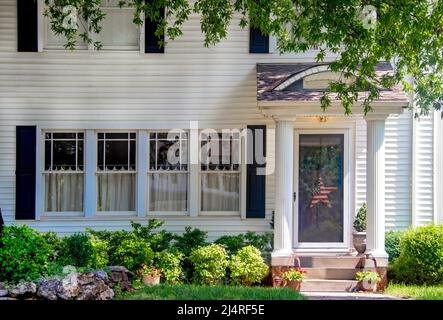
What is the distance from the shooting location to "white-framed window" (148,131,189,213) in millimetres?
14547

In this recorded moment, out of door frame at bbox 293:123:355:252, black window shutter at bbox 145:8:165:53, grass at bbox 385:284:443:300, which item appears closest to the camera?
grass at bbox 385:284:443:300

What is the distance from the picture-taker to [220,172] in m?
14.5

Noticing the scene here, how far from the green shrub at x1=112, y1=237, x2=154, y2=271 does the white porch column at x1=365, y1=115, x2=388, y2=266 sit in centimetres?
410

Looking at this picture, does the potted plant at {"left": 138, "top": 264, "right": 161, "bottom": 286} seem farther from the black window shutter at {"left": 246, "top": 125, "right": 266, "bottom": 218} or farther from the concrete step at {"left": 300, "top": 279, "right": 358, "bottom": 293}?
the concrete step at {"left": 300, "top": 279, "right": 358, "bottom": 293}

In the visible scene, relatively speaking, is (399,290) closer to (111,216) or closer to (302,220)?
(302,220)

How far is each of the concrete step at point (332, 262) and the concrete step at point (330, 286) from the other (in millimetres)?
493

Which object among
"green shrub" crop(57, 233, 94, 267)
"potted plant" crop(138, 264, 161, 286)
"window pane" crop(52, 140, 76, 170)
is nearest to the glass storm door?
"potted plant" crop(138, 264, 161, 286)

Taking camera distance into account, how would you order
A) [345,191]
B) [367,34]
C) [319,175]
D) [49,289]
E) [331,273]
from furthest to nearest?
[319,175]
[345,191]
[331,273]
[49,289]
[367,34]

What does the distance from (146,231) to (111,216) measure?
142cm

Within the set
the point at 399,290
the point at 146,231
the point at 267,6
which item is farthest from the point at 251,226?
the point at 267,6

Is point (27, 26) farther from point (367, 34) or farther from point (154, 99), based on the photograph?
point (367, 34)

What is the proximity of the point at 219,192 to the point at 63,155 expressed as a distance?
3346mm

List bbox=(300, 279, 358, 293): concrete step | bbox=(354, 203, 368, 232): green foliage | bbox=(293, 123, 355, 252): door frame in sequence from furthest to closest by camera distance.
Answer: bbox=(293, 123, 355, 252): door frame → bbox=(354, 203, 368, 232): green foliage → bbox=(300, 279, 358, 293): concrete step

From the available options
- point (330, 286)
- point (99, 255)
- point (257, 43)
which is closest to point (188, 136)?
point (257, 43)
